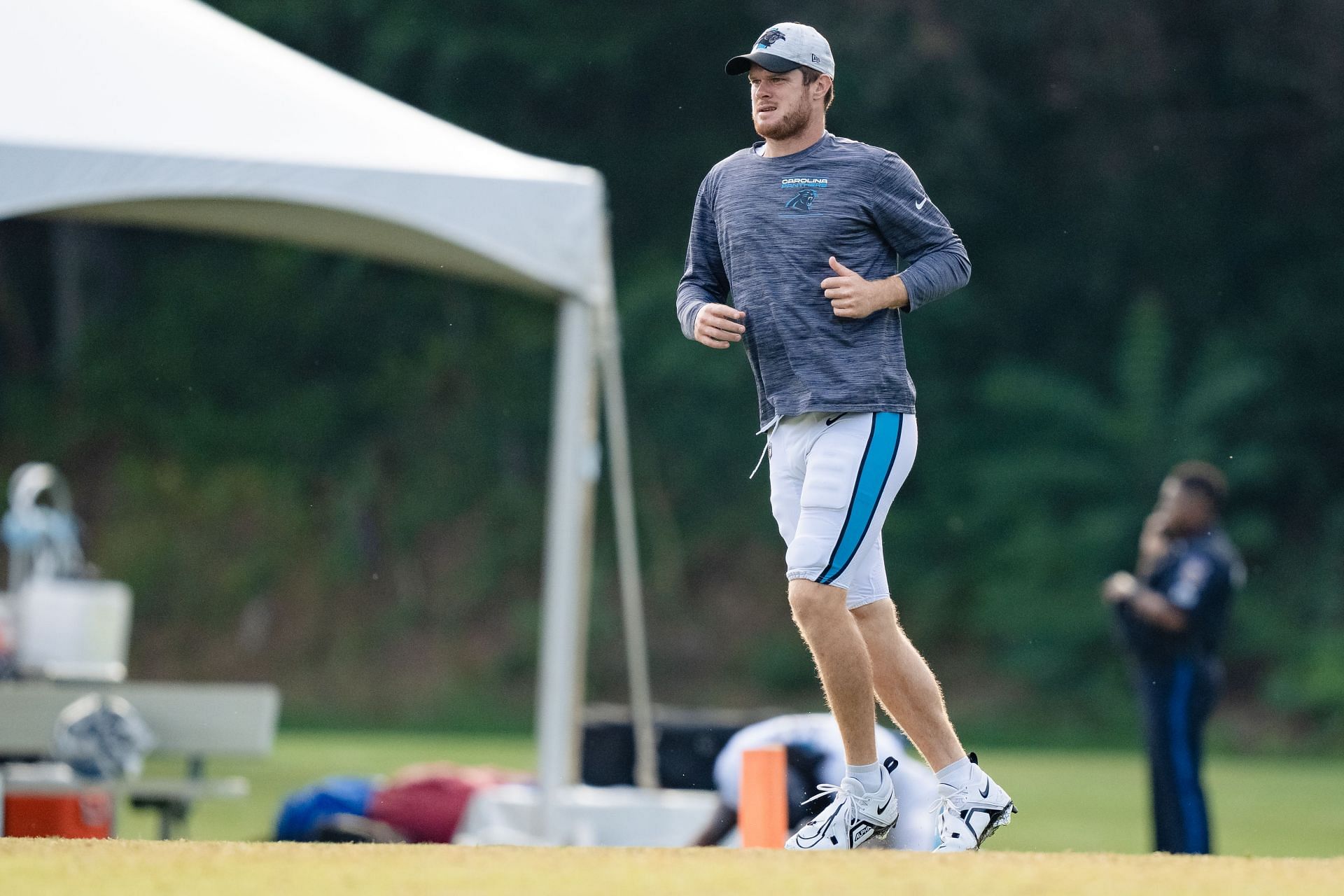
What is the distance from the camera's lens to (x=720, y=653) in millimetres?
23953

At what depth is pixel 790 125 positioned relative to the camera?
4504mm

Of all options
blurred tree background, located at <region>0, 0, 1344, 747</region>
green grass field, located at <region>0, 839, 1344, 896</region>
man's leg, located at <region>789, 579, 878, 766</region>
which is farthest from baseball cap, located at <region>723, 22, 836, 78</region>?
blurred tree background, located at <region>0, 0, 1344, 747</region>

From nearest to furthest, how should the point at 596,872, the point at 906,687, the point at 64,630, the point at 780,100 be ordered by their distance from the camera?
the point at 596,872, the point at 780,100, the point at 906,687, the point at 64,630

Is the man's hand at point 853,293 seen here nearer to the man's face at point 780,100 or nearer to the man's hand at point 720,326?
the man's hand at point 720,326

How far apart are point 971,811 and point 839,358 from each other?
1056mm

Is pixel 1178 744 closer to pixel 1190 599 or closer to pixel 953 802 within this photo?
pixel 1190 599

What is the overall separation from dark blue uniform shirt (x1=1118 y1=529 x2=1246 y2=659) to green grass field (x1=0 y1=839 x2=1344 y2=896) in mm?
4287

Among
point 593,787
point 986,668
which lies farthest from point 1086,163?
point 593,787

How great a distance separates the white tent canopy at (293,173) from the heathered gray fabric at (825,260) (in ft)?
10.2

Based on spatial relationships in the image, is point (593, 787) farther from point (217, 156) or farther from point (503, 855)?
point (503, 855)

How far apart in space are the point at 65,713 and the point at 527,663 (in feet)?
52.2

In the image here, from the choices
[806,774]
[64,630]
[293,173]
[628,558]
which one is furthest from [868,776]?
[64,630]

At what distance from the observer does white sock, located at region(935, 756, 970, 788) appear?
4.57 m

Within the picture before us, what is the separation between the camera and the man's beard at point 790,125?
450 cm
